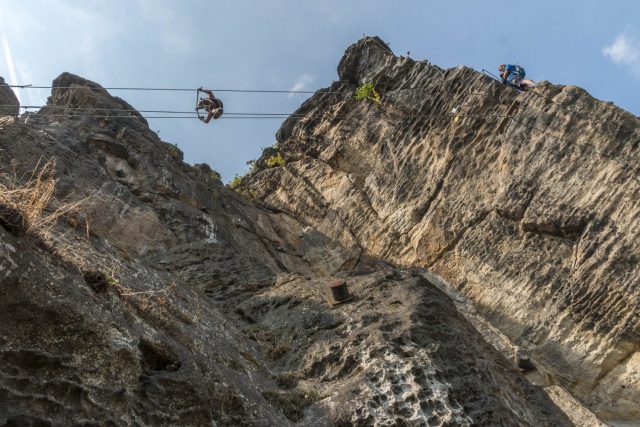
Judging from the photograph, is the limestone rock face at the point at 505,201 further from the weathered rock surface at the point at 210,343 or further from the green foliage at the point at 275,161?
the weathered rock surface at the point at 210,343

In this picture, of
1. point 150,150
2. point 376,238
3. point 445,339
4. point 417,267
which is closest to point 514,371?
point 445,339

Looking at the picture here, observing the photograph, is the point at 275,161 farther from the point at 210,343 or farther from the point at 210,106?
the point at 210,343

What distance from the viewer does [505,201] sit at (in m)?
17.5

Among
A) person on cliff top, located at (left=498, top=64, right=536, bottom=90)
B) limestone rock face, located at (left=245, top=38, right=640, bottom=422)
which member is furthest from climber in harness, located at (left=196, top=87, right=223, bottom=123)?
person on cliff top, located at (left=498, top=64, right=536, bottom=90)

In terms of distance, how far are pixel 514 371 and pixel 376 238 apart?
11498mm

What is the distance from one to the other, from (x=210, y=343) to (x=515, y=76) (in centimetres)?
1763

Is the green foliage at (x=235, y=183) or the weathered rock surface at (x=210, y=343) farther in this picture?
the green foliage at (x=235, y=183)

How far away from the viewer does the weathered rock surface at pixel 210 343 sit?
4.77 meters

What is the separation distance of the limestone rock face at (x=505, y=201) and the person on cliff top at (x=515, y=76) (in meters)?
1.01

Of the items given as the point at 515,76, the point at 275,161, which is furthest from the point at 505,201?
the point at 275,161

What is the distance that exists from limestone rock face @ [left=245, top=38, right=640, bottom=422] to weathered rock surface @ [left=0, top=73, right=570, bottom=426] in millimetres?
6742

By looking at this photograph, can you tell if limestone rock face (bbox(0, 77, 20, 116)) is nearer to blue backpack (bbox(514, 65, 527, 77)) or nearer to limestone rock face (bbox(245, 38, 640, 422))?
limestone rock face (bbox(245, 38, 640, 422))

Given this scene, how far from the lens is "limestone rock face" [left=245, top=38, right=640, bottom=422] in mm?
14609

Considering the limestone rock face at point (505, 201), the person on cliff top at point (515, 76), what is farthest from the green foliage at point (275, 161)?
the person on cliff top at point (515, 76)
